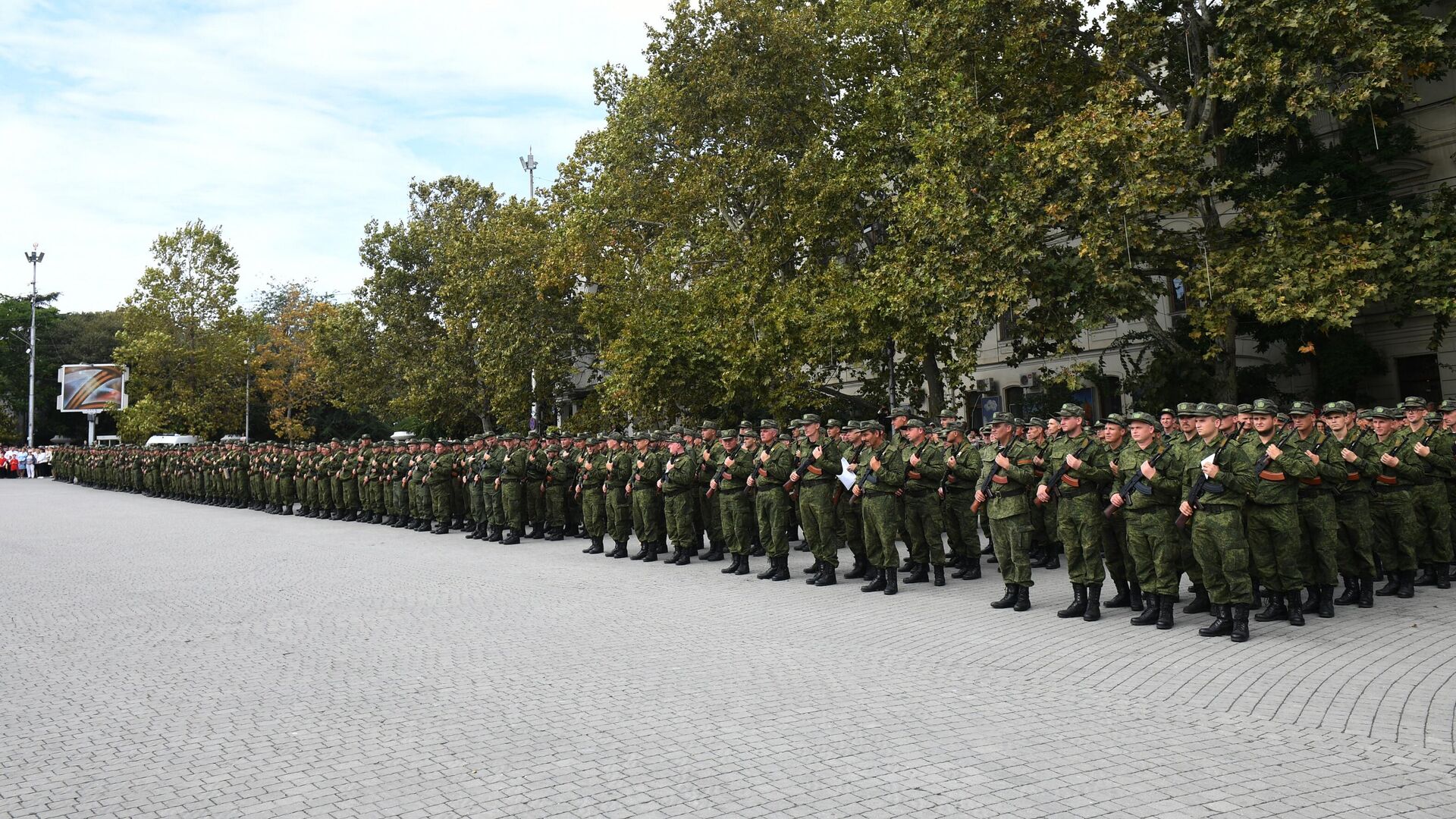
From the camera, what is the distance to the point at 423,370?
122ft

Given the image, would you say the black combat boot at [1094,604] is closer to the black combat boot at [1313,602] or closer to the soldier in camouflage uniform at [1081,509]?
the soldier in camouflage uniform at [1081,509]

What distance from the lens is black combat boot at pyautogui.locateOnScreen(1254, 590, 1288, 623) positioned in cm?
906

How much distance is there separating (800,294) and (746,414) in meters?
8.78

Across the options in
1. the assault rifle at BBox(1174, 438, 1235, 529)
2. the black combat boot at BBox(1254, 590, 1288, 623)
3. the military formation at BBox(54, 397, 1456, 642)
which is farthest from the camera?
the black combat boot at BBox(1254, 590, 1288, 623)

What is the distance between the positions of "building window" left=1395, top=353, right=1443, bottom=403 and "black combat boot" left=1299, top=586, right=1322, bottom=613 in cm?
1732

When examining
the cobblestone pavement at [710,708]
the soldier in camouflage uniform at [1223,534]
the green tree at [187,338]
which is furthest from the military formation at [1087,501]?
the green tree at [187,338]

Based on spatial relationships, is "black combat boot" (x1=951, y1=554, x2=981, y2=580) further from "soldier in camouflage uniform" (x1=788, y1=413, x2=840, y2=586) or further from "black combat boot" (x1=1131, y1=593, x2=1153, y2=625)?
"black combat boot" (x1=1131, y1=593, x2=1153, y2=625)

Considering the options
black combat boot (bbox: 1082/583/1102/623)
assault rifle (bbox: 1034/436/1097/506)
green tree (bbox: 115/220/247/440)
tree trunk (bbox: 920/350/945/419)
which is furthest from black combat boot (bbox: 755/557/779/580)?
green tree (bbox: 115/220/247/440)

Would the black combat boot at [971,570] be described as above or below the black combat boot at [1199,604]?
above

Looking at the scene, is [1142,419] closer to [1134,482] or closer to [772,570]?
[1134,482]

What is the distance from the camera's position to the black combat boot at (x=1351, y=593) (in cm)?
993

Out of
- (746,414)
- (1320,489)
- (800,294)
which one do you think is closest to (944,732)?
(1320,489)

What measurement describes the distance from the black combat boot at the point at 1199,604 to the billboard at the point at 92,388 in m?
59.6

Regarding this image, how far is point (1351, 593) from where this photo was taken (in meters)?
9.98
